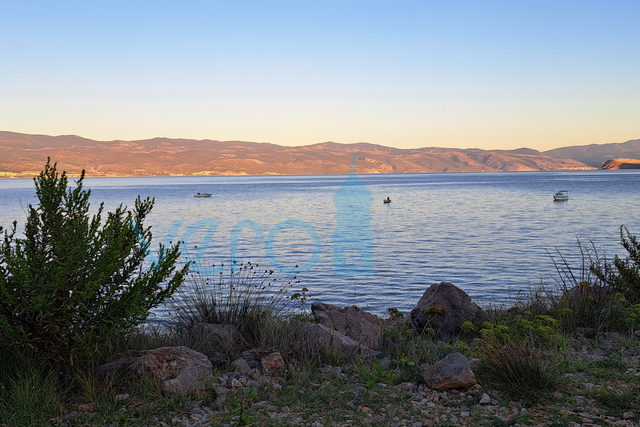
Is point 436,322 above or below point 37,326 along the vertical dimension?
below

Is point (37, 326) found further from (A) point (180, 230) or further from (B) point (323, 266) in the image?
(A) point (180, 230)

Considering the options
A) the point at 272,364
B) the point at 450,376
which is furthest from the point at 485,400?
the point at 272,364

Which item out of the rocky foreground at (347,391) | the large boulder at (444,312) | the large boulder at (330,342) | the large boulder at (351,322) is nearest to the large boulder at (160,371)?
the rocky foreground at (347,391)

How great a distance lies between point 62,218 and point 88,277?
690mm

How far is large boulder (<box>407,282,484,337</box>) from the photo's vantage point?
9.12 meters

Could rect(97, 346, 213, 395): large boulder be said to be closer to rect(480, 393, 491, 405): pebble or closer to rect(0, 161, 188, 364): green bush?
rect(0, 161, 188, 364): green bush

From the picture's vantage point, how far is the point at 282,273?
19.8 m

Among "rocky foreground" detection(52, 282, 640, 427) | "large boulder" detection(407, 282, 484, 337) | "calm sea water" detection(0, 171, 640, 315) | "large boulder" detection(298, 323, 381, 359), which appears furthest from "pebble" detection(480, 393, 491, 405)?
"calm sea water" detection(0, 171, 640, 315)

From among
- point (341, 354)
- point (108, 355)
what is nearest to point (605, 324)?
point (341, 354)

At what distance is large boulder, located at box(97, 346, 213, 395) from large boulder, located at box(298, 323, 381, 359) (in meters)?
1.51

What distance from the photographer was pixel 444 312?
9.24 meters
